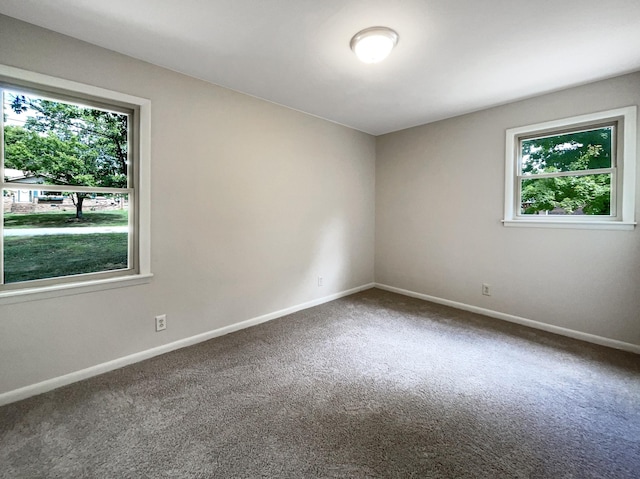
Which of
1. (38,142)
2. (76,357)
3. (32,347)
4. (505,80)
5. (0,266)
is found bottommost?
(76,357)

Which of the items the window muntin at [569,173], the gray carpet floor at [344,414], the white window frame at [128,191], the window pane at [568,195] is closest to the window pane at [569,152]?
the window muntin at [569,173]

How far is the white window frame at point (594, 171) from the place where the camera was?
2518mm

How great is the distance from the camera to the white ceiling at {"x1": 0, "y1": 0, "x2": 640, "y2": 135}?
5.66ft

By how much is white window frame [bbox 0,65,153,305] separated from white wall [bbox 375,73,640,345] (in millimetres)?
3270

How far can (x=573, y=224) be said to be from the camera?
2.81 m

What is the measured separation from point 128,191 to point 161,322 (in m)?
1.15

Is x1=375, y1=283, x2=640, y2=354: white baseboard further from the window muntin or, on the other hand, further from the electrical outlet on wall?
the electrical outlet on wall

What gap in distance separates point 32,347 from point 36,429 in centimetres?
58

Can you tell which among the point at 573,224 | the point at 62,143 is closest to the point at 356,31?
the point at 62,143

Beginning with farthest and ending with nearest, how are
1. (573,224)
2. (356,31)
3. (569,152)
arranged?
(569,152), (573,224), (356,31)

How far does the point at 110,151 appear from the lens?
226 centimetres

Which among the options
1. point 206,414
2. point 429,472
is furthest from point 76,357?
point 429,472

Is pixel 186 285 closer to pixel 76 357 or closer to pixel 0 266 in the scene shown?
pixel 76 357

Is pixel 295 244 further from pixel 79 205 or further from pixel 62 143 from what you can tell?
pixel 62 143
